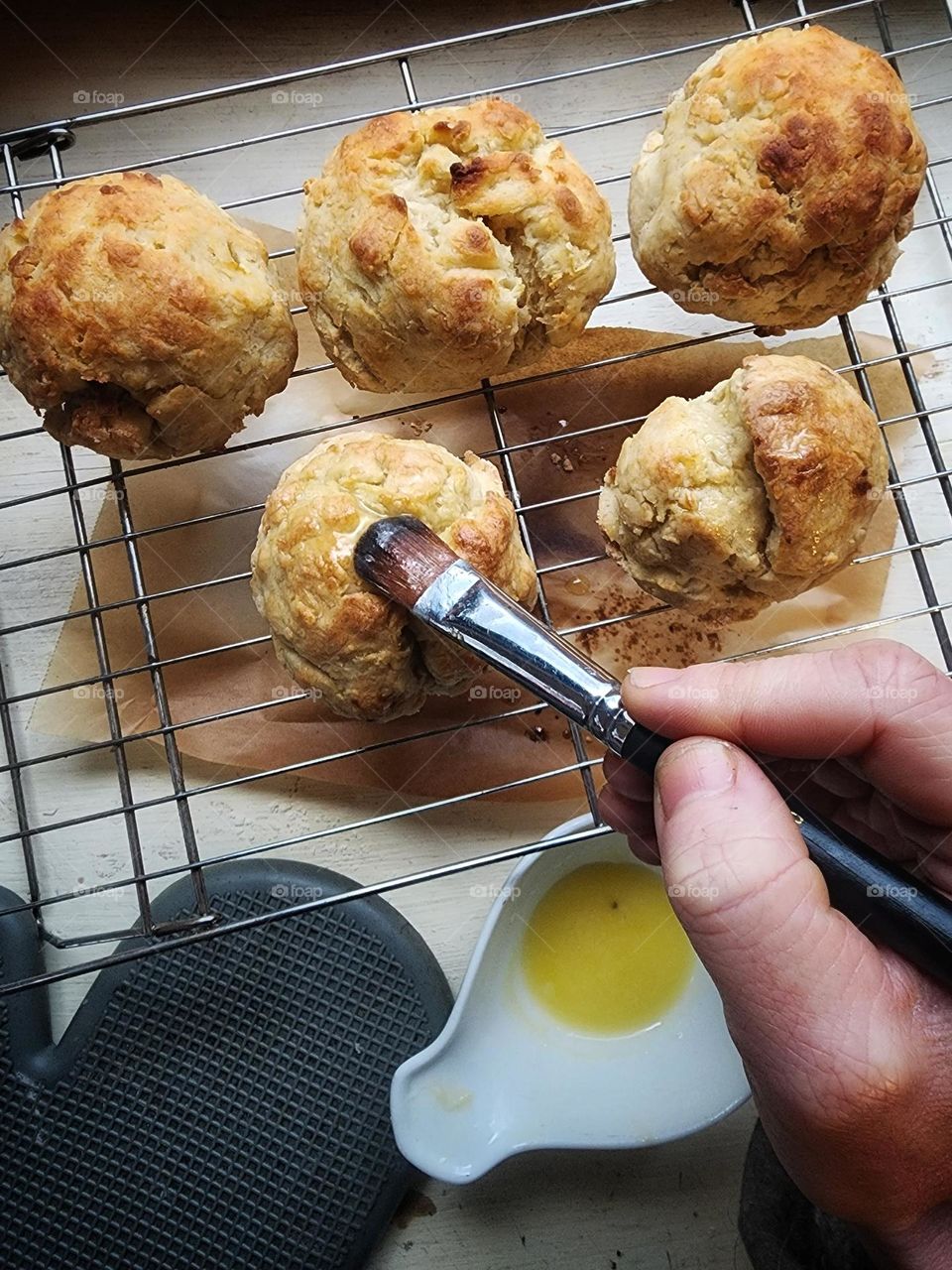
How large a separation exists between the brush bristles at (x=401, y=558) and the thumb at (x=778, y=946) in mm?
643

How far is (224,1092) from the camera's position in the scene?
2311 millimetres

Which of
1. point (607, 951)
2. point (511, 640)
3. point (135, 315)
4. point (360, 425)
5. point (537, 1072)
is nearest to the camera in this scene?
point (511, 640)

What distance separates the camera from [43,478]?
2561 millimetres

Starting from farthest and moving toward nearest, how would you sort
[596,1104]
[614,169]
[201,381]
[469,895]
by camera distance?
[614,169]
[469,895]
[596,1104]
[201,381]

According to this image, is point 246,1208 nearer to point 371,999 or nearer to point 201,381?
point 371,999

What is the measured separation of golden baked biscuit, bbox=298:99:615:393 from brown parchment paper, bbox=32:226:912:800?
323 mm

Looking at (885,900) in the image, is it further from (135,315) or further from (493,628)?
(135,315)

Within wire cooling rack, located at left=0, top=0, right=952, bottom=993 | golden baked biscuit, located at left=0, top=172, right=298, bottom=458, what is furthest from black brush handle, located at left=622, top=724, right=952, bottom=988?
golden baked biscuit, located at left=0, top=172, right=298, bottom=458

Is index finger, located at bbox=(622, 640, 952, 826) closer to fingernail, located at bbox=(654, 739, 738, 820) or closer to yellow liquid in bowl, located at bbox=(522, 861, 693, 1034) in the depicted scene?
fingernail, located at bbox=(654, 739, 738, 820)

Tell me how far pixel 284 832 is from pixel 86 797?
46 centimetres

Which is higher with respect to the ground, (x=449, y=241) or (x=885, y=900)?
(x=449, y=241)

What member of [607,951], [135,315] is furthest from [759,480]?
[135,315]

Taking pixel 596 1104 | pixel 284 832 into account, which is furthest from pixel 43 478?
pixel 596 1104

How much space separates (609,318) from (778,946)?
164 cm
